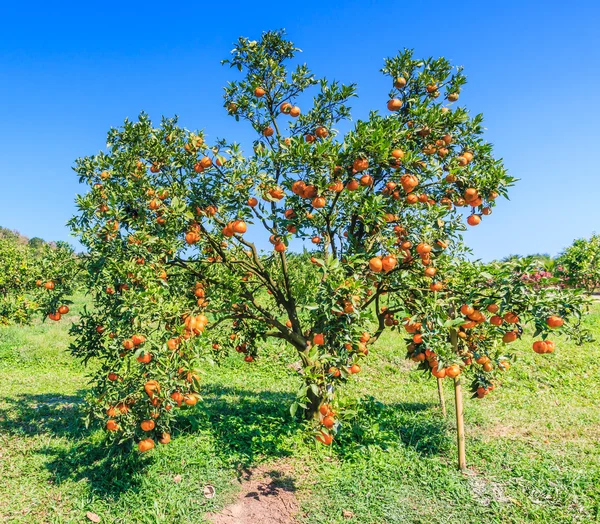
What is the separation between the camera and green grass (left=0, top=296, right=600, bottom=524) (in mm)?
4875

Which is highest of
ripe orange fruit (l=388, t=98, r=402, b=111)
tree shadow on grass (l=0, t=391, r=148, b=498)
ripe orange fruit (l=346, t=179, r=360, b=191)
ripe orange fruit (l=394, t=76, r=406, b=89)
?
ripe orange fruit (l=394, t=76, r=406, b=89)

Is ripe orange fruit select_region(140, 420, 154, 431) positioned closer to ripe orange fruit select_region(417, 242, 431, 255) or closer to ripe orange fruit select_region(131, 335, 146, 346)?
ripe orange fruit select_region(131, 335, 146, 346)

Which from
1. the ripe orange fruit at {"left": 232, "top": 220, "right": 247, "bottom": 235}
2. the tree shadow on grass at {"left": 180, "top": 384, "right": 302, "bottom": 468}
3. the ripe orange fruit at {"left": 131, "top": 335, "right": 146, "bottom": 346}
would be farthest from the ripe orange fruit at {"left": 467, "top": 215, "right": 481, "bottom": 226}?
the ripe orange fruit at {"left": 131, "top": 335, "right": 146, "bottom": 346}

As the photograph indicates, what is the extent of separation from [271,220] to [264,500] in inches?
132

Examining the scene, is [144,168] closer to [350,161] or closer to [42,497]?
[350,161]

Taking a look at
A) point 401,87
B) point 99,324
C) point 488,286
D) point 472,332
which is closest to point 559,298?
point 488,286

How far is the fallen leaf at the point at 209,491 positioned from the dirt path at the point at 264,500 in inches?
10.8

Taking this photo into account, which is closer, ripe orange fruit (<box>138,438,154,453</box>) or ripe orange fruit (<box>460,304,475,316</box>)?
ripe orange fruit (<box>138,438,154,453</box>)

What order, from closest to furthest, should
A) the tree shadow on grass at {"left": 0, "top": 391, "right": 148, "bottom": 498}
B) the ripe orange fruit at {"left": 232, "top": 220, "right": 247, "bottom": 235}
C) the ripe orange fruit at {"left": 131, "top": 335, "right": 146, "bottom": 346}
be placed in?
the ripe orange fruit at {"left": 131, "top": 335, "right": 146, "bottom": 346} < the ripe orange fruit at {"left": 232, "top": 220, "right": 247, "bottom": 235} < the tree shadow on grass at {"left": 0, "top": 391, "right": 148, "bottom": 498}

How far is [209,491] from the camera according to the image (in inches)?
205

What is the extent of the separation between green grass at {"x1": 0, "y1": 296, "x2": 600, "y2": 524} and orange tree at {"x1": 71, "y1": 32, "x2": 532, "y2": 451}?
0.86m

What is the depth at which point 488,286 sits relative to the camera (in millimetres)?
4879

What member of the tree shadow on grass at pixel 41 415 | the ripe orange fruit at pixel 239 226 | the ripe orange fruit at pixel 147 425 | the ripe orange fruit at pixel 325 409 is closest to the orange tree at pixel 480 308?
the ripe orange fruit at pixel 325 409

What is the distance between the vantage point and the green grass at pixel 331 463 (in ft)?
16.0
